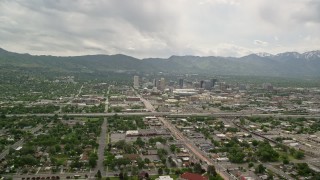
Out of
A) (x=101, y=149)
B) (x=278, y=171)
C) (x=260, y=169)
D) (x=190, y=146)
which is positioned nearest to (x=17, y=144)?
(x=101, y=149)

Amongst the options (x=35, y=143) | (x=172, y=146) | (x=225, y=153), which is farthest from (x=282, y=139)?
(x=35, y=143)

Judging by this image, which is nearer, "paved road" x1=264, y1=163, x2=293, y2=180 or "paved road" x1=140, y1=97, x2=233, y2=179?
"paved road" x1=264, y1=163, x2=293, y2=180

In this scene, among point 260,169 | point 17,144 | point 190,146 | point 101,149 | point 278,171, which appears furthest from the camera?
point 190,146

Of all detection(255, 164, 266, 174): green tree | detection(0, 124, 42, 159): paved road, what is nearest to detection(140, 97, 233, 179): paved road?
detection(255, 164, 266, 174): green tree

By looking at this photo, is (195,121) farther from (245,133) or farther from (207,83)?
(207,83)

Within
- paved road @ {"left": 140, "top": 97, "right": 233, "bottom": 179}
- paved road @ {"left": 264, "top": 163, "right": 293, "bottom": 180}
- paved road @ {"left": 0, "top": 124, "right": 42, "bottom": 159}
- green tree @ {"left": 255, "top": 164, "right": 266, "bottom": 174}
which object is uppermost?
green tree @ {"left": 255, "top": 164, "right": 266, "bottom": 174}

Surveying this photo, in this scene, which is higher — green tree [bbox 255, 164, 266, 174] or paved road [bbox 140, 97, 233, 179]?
green tree [bbox 255, 164, 266, 174]

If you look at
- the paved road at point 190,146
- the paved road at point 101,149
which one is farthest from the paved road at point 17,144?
the paved road at point 190,146

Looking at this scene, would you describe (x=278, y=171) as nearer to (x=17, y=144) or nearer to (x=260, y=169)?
(x=260, y=169)

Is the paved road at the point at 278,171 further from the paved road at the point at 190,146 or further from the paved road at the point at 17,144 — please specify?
the paved road at the point at 17,144

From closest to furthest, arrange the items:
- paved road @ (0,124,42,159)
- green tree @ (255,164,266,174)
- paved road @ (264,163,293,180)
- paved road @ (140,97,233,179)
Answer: paved road @ (264,163,293,180) → green tree @ (255,164,266,174) → paved road @ (140,97,233,179) → paved road @ (0,124,42,159)

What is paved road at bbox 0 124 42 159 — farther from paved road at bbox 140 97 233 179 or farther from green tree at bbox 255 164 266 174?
green tree at bbox 255 164 266 174
